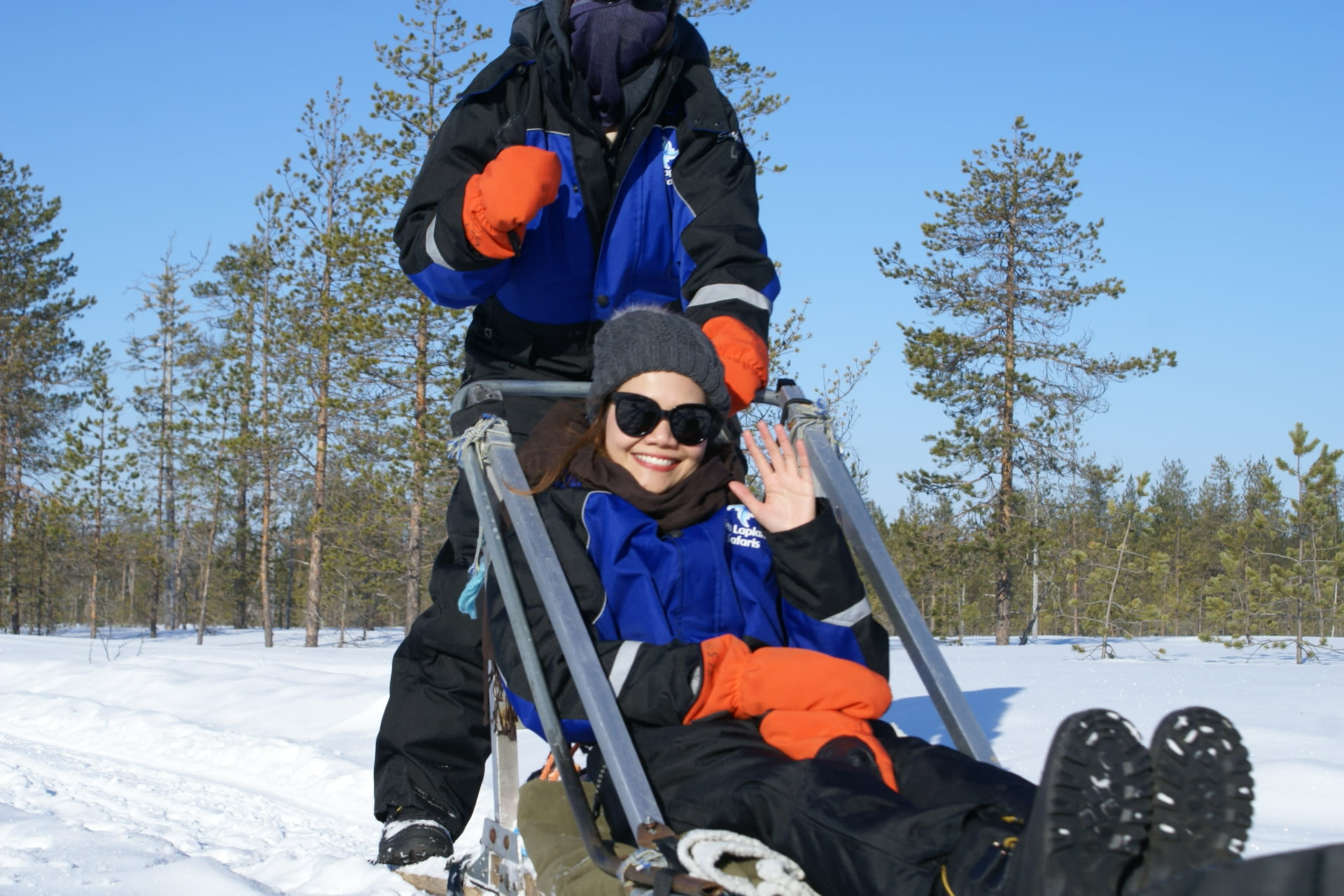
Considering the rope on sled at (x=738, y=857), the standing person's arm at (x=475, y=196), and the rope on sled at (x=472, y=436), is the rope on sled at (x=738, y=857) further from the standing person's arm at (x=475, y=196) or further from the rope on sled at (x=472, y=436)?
the standing person's arm at (x=475, y=196)

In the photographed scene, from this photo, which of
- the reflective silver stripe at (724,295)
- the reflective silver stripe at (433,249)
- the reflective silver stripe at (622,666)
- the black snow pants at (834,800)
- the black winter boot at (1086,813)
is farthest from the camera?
the reflective silver stripe at (724,295)

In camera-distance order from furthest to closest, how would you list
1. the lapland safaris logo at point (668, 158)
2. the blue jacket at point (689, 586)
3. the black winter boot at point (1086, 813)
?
the lapland safaris logo at point (668, 158) < the blue jacket at point (689, 586) < the black winter boot at point (1086, 813)

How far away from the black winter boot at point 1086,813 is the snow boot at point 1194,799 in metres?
0.02

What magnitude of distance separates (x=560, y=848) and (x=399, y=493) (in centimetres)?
1467

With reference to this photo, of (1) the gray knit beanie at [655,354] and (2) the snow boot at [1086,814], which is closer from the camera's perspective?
(2) the snow boot at [1086,814]

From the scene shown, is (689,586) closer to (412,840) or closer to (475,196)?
(475,196)

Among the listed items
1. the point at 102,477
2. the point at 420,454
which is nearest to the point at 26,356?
the point at 102,477

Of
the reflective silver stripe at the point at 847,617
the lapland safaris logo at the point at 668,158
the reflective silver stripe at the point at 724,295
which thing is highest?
the lapland safaris logo at the point at 668,158

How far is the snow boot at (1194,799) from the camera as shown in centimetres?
141

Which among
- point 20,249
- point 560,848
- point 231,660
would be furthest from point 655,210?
point 20,249

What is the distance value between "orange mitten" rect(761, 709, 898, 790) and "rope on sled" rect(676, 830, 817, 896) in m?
0.27

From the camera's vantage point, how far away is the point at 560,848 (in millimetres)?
2209

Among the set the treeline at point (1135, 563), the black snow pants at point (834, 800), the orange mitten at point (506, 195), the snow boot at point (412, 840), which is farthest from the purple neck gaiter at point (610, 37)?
the treeline at point (1135, 563)

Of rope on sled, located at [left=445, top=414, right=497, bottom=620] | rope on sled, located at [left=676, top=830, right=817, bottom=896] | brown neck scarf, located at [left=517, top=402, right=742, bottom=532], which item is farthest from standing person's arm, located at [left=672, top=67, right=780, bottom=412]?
rope on sled, located at [left=676, top=830, right=817, bottom=896]
